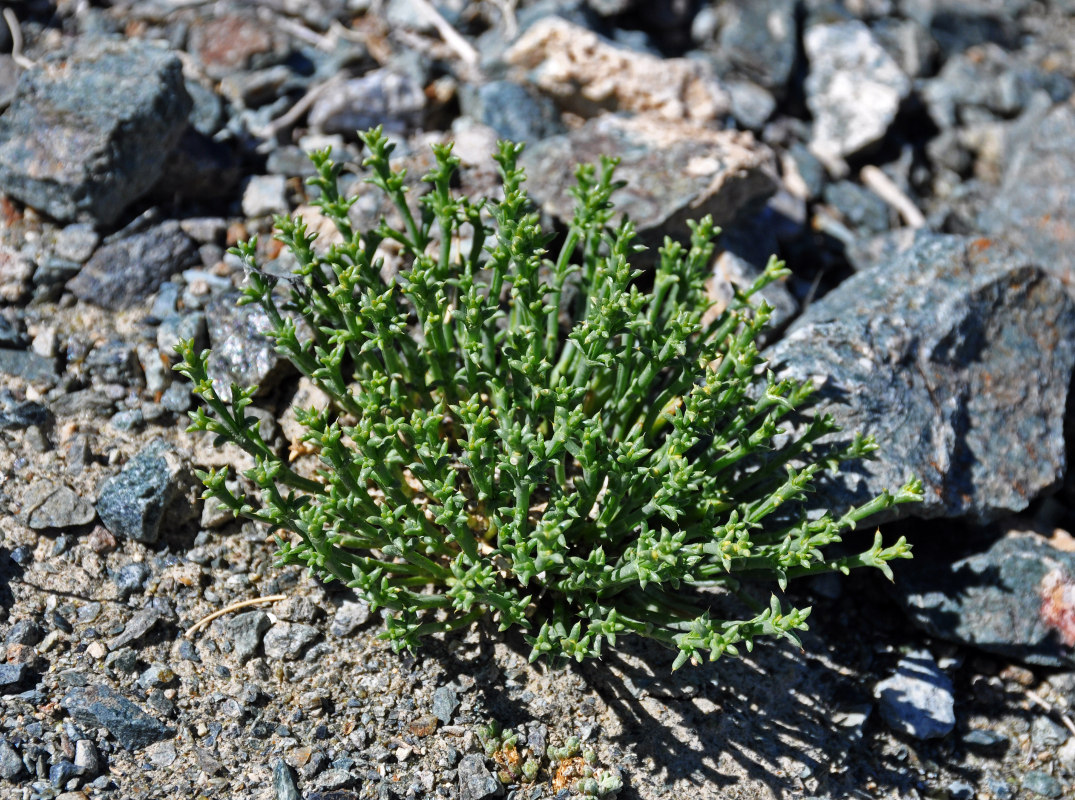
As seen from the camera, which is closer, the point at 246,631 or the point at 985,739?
the point at 246,631

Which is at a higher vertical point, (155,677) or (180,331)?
(180,331)

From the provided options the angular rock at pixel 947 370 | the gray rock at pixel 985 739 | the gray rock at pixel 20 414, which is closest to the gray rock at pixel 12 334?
the gray rock at pixel 20 414

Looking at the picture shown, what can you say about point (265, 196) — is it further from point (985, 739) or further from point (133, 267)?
point (985, 739)

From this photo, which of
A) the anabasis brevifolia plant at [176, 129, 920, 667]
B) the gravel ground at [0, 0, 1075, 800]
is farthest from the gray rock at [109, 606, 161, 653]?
Result: the anabasis brevifolia plant at [176, 129, 920, 667]

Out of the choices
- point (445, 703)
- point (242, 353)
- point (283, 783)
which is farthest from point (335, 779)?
point (242, 353)

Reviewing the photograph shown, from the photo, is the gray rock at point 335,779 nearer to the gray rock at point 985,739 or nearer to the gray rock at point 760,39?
the gray rock at point 985,739
